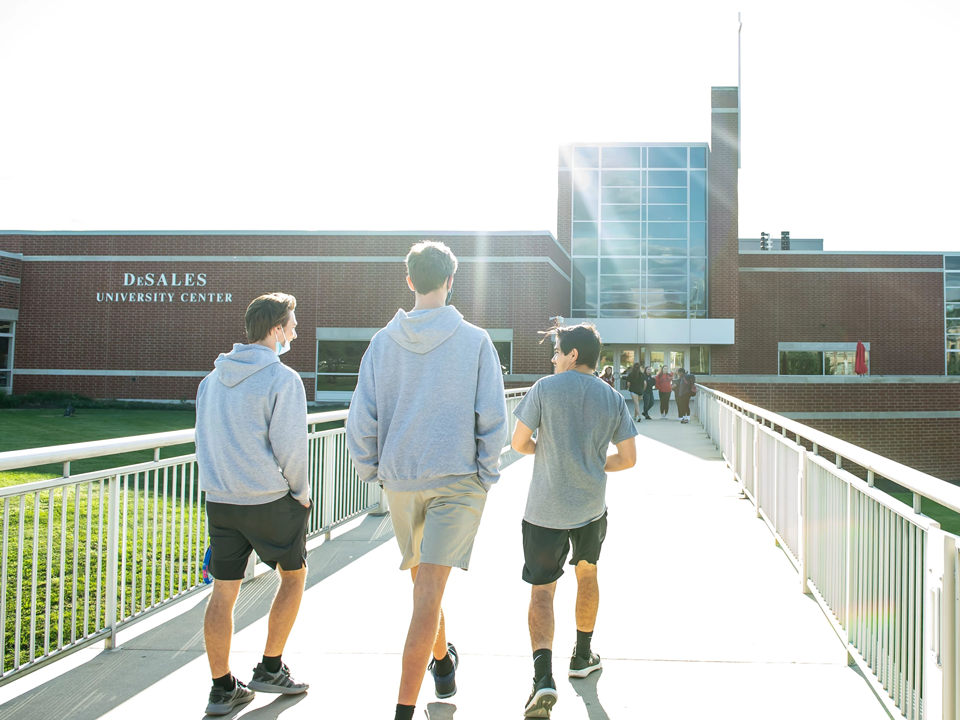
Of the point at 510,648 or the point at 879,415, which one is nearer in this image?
the point at 510,648

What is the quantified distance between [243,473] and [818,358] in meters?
36.2

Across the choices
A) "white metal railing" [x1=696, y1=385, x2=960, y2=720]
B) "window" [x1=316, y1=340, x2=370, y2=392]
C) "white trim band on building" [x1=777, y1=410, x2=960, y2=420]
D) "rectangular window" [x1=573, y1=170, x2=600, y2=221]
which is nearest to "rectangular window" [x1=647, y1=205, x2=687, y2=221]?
"rectangular window" [x1=573, y1=170, x2=600, y2=221]

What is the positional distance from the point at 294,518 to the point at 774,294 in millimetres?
35438

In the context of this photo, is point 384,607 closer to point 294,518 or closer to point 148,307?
point 294,518

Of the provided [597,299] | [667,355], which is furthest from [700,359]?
[597,299]

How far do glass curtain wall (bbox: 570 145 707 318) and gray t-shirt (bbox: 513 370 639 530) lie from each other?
29304mm

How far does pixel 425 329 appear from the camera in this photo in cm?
292

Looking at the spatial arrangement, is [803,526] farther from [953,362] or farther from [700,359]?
[953,362]

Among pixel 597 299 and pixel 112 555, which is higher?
pixel 597 299

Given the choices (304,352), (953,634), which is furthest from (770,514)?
(304,352)

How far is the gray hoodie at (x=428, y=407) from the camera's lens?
9.34 feet

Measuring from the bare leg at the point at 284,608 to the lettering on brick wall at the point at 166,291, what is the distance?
24456mm

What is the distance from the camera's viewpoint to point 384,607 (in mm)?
4660

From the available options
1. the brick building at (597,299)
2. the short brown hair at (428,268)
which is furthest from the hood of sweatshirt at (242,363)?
the brick building at (597,299)
